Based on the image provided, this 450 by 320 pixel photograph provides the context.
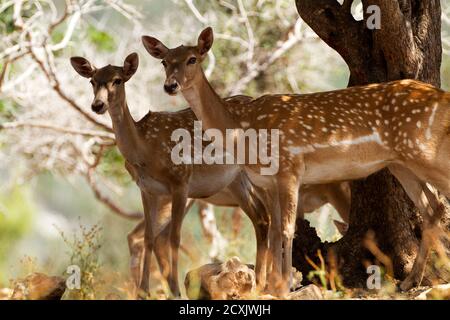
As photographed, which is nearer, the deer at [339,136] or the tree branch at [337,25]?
the deer at [339,136]

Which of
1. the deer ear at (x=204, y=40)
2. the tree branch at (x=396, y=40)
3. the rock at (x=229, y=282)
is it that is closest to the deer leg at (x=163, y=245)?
the rock at (x=229, y=282)

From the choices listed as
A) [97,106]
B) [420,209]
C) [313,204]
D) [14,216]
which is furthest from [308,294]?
[14,216]

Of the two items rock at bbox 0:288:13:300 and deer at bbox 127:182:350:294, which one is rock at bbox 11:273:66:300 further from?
deer at bbox 127:182:350:294

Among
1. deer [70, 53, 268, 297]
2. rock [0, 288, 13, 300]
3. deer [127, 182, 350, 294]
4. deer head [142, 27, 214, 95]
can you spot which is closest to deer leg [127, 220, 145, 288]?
deer [127, 182, 350, 294]

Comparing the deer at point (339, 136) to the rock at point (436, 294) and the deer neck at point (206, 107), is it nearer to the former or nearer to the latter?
the deer neck at point (206, 107)

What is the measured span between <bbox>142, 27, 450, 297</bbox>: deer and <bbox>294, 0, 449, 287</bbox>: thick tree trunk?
20.6 inches

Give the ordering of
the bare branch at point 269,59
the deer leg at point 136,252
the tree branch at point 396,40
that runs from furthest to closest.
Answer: the bare branch at point 269,59
the deer leg at point 136,252
the tree branch at point 396,40

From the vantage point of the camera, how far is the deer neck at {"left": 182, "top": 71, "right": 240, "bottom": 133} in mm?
9258

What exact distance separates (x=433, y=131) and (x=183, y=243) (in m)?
8.32

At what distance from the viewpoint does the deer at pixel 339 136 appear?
871 centimetres

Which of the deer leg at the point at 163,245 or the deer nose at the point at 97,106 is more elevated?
the deer nose at the point at 97,106

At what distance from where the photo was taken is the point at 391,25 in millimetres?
9500

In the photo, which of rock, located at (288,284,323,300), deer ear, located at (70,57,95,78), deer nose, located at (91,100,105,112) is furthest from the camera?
deer ear, located at (70,57,95,78)

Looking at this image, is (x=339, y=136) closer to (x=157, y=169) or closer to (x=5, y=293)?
(x=157, y=169)
